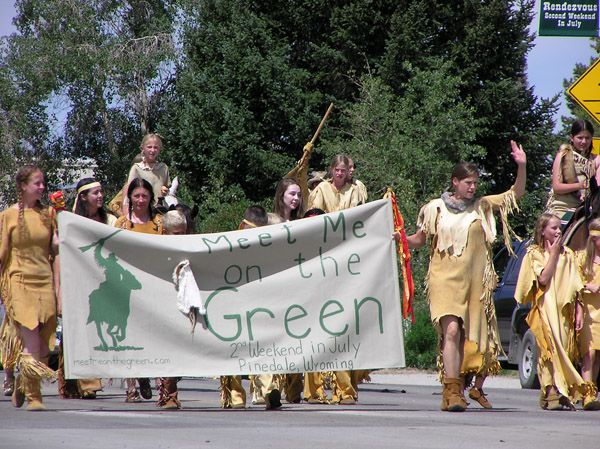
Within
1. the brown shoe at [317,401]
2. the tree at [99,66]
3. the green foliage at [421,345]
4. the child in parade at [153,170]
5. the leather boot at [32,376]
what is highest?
the tree at [99,66]

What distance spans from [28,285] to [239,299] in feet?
5.43

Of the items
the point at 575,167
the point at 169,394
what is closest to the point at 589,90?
the point at 575,167

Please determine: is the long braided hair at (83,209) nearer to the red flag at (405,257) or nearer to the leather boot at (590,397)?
the red flag at (405,257)

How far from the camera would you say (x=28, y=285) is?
10.9 m

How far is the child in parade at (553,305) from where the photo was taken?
11695 mm

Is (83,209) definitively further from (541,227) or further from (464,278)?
(541,227)

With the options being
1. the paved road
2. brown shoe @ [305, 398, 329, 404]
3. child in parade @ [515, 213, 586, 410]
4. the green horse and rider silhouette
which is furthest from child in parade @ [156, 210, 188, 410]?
child in parade @ [515, 213, 586, 410]

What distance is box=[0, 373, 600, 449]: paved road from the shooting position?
791 centimetres

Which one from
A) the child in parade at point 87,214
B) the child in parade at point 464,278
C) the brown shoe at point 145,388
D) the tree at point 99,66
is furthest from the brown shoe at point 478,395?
the tree at point 99,66

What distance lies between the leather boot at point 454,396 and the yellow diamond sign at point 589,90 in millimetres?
5395

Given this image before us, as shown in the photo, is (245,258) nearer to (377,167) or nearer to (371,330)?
(371,330)

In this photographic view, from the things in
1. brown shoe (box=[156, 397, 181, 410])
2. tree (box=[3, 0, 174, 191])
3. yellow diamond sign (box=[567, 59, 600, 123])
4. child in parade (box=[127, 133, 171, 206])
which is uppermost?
tree (box=[3, 0, 174, 191])

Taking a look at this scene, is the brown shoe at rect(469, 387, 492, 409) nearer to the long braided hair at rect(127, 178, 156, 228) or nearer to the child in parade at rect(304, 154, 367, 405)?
the child in parade at rect(304, 154, 367, 405)

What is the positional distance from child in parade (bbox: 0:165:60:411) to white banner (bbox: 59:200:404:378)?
0.35 meters
